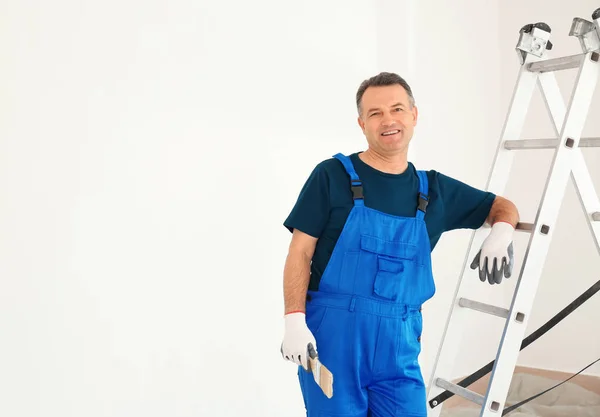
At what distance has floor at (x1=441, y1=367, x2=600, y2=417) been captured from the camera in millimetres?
4062

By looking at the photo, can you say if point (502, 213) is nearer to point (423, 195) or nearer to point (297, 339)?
point (423, 195)

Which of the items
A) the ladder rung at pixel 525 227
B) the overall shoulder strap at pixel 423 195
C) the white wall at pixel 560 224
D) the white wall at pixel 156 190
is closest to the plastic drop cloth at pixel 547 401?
the white wall at pixel 560 224

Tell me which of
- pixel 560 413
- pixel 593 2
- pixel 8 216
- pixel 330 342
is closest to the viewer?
pixel 330 342

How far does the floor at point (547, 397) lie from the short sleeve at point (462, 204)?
1872mm

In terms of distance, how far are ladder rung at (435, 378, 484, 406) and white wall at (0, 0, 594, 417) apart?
2.90 feet

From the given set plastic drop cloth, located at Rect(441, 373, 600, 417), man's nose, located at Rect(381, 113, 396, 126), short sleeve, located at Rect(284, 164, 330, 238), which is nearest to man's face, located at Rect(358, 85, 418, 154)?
man's nose, located at Rect(381, 113, 396, 126)

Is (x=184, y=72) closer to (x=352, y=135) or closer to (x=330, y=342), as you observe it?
(x=352, y=135)

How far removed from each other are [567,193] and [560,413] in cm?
131

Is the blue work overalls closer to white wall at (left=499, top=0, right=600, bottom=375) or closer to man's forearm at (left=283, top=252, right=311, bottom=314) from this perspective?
man's forearm at (left=283, top=252, right=311, bottom=314)

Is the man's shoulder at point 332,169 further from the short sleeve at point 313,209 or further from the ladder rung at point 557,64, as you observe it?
the ladder rung at point 557,64

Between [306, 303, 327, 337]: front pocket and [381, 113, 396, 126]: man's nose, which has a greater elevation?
[381, 113, 396, 126]: man's nose

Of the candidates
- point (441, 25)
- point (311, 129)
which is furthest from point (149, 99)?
point (441, 25)

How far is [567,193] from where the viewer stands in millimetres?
4488

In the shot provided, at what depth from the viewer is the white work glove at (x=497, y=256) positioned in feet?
8.00
